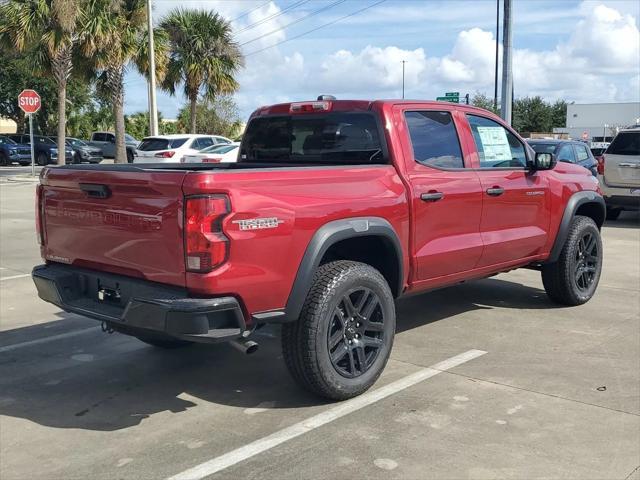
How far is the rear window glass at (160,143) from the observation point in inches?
806

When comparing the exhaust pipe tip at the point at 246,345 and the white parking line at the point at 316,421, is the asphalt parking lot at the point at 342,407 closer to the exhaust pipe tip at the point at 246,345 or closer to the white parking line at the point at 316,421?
the white parking line at the point at 316,421

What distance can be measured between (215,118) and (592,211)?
3857cm

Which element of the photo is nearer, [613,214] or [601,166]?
[601,166]

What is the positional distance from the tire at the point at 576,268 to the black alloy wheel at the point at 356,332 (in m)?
2.76

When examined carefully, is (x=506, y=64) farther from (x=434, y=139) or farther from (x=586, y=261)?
(x=434, y=139)

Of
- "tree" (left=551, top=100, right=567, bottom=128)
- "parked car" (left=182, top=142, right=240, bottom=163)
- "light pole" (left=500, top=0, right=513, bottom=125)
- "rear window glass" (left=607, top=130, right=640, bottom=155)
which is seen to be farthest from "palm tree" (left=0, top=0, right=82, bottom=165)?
"tree" (left=551, top=100, right=567, bottom=128)

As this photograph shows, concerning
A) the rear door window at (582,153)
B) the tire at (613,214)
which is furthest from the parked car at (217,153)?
the tire at (613,214)

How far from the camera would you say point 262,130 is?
226 inches

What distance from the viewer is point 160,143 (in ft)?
67.5

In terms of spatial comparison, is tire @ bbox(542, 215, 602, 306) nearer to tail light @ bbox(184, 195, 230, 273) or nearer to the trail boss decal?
the trail boss decal

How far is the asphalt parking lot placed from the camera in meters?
3.55

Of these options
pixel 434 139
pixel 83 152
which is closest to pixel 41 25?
pixel 83 152

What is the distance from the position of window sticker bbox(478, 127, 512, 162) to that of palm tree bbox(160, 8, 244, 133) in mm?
24595

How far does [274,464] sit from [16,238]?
9.43 metres
